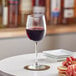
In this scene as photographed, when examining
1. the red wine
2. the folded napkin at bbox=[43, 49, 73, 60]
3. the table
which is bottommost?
the table

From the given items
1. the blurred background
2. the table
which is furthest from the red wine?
the blurred background

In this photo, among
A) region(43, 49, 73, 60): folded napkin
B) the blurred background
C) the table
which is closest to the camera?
the table

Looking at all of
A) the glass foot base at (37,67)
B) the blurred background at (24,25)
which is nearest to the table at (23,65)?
the glass foot base at (37,67)

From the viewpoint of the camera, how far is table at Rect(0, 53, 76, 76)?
874mm

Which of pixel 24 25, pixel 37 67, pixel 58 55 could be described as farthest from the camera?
pixel 24 25

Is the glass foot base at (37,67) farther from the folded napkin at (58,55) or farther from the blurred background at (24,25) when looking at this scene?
the blurred background at (24,25)

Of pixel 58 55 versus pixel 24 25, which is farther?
pixel 24 25

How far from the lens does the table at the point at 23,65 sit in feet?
2.87

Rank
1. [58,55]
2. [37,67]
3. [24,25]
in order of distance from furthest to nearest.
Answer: [24,25] < [58,55] < [37,67]

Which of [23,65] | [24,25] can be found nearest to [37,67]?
[23,65]

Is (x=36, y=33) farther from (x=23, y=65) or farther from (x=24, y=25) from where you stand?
(x=24, y=25)

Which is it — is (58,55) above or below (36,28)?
below

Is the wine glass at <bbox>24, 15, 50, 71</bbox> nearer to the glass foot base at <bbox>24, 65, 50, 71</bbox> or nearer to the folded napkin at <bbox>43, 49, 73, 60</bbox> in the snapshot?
the glass foot base at <bbox>24, 65, 50, 71</bbox>

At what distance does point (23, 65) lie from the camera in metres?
0.98
